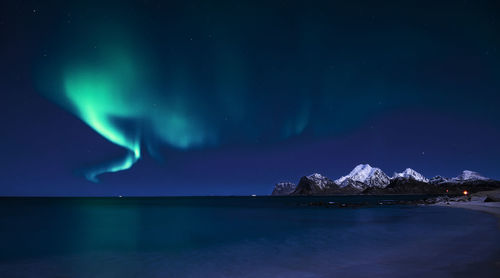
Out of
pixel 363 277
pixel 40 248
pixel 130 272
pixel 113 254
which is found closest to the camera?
pixel 363 277

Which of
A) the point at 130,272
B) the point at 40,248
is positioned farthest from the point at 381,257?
the point at 40,248

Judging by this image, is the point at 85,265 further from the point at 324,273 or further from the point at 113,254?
the point at 324,273

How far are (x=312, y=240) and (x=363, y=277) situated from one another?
546 inches

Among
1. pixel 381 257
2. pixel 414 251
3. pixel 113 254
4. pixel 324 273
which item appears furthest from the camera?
pixel 113 254

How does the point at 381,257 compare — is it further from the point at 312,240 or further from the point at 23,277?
the point at 23,277

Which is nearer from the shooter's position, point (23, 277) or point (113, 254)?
point (23, 277)

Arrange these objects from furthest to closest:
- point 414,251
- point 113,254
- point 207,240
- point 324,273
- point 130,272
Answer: point 207,240 → point 113,254 → point 414,251 → point 130,272 → point 324,273

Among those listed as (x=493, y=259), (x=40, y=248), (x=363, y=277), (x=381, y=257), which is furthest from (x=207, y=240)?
(x=493, y=259)

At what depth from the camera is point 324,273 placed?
15039 millimetres

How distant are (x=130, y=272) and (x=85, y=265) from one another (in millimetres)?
4516

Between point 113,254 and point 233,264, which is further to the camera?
point 113,254

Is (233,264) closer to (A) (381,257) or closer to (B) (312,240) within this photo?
(A) (381,257)

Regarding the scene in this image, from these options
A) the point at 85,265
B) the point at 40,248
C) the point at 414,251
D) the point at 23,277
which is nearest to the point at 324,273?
the point at 414,251

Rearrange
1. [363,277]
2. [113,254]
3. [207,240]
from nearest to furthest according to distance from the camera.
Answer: [363,277]
[113,254]
[207,240]
